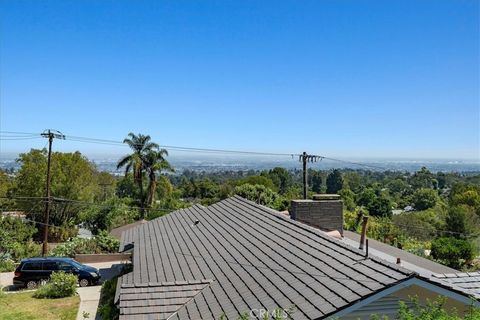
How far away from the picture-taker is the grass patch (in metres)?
16.3

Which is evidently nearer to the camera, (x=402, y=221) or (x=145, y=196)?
(x=145, y=196)

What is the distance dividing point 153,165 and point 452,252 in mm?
32025

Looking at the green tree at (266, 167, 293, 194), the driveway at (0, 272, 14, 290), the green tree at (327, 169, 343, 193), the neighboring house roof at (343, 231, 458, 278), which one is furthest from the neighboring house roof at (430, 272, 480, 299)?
the green tree at (327, 169, 343, 193)

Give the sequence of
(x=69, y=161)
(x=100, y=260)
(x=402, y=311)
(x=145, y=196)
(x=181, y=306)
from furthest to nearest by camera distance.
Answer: (x=145, y=196) < (x=69, y=161) < (x=100, y=260) < (x=181, y=306) < (x=402, y=311)

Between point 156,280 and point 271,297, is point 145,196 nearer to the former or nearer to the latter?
point 156,280

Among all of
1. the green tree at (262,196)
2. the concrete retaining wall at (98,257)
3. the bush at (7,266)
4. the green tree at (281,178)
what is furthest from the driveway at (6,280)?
the green tree at (281,178)

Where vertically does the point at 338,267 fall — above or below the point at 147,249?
above

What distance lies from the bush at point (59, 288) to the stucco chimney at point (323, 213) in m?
11.5

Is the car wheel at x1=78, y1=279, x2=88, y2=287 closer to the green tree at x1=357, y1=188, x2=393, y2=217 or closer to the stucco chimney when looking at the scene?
the stucco chimney

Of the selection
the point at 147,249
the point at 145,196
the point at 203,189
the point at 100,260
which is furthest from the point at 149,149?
the point at 203,189

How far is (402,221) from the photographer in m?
58.5

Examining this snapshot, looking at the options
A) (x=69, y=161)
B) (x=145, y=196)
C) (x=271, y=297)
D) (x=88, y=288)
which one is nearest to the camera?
(x=271, y=297)

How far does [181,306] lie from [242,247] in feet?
9.36

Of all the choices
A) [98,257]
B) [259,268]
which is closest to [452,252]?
[259,268]
